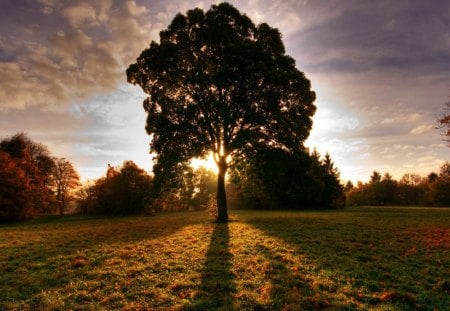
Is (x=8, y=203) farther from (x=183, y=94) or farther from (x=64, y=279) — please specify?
(x=64, y=279)

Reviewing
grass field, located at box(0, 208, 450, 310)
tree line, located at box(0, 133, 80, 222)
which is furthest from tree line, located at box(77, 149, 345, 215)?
grass field, located at box(0, 208, 450, 310)

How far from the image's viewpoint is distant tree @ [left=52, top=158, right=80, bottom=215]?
73.6m

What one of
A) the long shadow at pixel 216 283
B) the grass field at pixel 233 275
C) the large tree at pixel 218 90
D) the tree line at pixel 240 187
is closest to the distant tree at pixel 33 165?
the tree line at pixel 240 187

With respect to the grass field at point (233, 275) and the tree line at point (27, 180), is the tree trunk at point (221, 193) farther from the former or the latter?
the tree line at point (27, 180)

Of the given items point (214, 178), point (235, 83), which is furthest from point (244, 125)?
point (214, 178)

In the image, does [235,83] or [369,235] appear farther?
[235,83]

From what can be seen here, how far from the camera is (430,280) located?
398 inches

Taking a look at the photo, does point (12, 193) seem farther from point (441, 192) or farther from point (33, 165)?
point (441, 192)

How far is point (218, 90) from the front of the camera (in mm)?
27328

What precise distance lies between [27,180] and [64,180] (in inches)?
1254

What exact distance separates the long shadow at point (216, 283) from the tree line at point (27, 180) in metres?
41.2

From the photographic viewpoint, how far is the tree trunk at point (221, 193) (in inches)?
1179

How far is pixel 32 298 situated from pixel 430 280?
43.2 ft

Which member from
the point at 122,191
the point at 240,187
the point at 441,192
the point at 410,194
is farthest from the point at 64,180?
the point at 410,194
